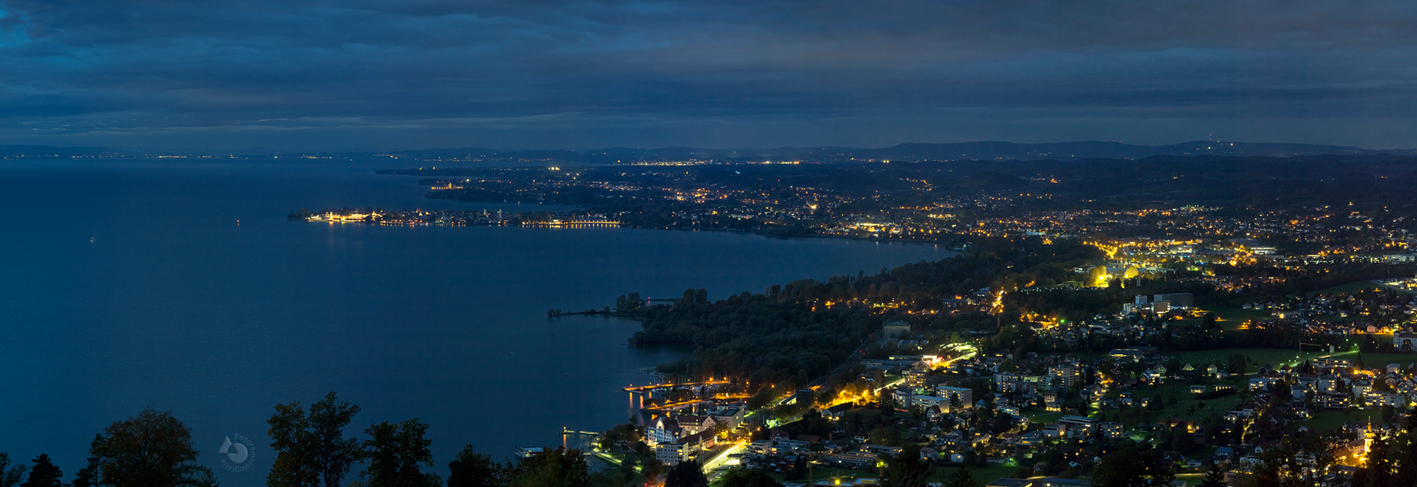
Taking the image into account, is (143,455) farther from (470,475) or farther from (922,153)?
(922,153)

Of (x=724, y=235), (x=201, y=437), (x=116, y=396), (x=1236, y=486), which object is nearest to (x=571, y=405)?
(x=201, y=437)

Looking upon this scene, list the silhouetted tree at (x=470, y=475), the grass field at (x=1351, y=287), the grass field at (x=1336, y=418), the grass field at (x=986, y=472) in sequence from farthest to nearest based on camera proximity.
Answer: the grass field at (x=1351, y=287) → the grass field at (x=1336, y=418) → the grass field at (x=986, y=472) → the silhouetted tree at (x=470, y=475)

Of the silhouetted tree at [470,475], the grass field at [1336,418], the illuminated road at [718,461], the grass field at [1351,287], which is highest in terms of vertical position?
the silhouetted tree at [470,475]

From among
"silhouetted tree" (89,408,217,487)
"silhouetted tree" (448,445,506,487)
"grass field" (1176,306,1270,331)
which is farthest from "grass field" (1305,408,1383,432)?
"silhouetted tree" (89,408,217,487)

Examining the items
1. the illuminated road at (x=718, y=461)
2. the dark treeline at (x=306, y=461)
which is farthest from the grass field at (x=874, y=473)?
the dark treeline at (x=306, y=461)

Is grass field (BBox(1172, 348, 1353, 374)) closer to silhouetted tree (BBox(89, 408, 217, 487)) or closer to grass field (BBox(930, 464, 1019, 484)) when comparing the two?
grass field (BBox(930, 464, 1019, 484))

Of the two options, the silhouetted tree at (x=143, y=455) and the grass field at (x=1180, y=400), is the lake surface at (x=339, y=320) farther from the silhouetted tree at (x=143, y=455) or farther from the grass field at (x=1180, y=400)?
the grass field at (x=1180, y=400)

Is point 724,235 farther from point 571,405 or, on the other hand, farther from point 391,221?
point 571,405

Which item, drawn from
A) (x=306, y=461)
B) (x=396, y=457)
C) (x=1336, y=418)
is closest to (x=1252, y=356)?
(x=1336, y=418)

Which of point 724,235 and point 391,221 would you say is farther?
point 391,221
